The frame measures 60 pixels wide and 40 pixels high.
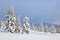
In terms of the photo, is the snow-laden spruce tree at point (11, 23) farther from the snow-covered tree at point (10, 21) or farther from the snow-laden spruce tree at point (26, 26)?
the snow-laden spruce tree at point (26, 26)

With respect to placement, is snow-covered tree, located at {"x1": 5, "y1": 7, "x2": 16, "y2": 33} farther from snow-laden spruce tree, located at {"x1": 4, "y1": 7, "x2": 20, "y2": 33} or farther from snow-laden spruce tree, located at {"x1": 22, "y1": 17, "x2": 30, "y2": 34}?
snow-laden spruce tree, located at {"x1": 22, "y1": 17, "x2": 30, "y2": 34}

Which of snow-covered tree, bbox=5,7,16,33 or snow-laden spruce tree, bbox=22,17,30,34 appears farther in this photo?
snow-covered tree, bbox=5,7,16,33

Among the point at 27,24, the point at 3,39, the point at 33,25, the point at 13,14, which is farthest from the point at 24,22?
the point at 33,25

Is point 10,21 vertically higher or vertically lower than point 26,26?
higher

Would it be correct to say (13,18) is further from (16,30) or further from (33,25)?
(33,25)

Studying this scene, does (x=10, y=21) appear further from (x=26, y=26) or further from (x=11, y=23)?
(x=26, y=26)

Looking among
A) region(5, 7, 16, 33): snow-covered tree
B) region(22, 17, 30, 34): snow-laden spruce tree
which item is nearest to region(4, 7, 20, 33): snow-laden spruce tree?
region(5, 7, 16, 33): snow-covered tree

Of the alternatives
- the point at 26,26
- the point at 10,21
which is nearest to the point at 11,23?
the point at 10,21

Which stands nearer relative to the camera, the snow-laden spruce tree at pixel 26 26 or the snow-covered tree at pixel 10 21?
the snow-laden spruce tree at pixel 26 26

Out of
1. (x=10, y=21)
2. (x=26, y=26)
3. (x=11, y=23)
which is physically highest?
(x=10, y=21)

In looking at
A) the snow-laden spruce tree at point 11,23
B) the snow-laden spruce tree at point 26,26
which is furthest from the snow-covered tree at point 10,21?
the snow-laden spruce tree at point 26,26

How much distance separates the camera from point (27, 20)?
1302 centimetres

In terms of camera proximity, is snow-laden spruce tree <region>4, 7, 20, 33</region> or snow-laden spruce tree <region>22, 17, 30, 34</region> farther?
snow-laden spruce tree <region>4, 7, 20, 33</region>

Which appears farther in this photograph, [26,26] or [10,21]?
[10,21]
